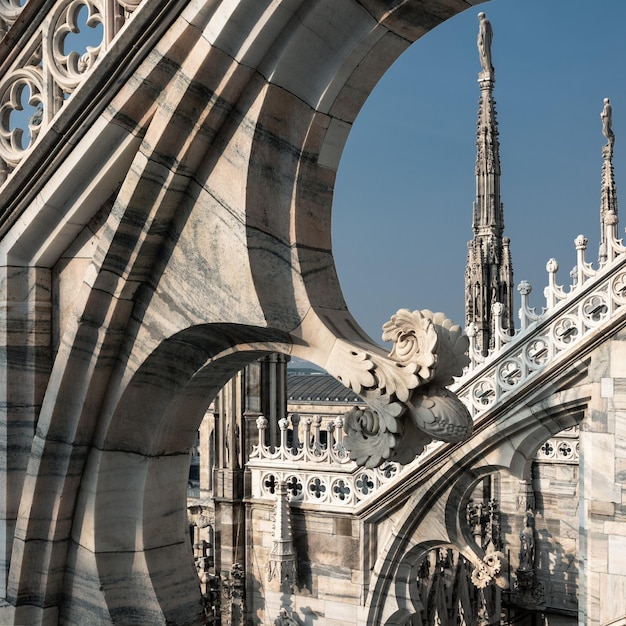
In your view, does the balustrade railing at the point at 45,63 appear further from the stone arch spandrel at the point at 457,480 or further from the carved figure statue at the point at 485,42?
the carved figure statue at the point at 485,42

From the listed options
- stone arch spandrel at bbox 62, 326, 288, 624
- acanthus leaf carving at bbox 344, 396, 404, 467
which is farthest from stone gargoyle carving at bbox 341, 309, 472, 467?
stone arch spandrel at bbox 62, 326, 288, 624

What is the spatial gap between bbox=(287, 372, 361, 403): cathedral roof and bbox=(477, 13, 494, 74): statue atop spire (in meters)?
19.6

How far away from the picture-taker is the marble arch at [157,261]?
2008 mm

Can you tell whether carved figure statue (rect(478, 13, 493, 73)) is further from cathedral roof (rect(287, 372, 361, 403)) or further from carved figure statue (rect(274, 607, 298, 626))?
cathedral roof (rect(287, 372, 361, 403))

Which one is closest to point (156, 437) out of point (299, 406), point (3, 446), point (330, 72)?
point (3, 446)

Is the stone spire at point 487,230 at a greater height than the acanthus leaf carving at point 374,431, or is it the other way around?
the stone spire at point 487,230

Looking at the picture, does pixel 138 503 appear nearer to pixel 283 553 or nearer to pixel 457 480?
pixel 457 480

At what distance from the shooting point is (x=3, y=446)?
8.30ft

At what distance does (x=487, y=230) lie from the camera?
15.0 metres

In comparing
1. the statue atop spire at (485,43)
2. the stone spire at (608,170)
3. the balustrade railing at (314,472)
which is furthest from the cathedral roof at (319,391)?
the balustrade railing at (314,472)

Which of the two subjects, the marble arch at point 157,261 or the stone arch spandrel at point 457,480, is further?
the stone arch spandrel at point 457,480

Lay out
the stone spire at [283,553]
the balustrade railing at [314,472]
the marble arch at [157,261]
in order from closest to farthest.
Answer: the marble arch at [157,261], the balustrade railing at [314,472], the stone spire at [283,553]

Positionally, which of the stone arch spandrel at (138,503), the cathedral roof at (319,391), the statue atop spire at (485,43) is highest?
the statue atop spire at (485,43)

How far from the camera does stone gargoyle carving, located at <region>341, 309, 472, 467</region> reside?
1.80m
